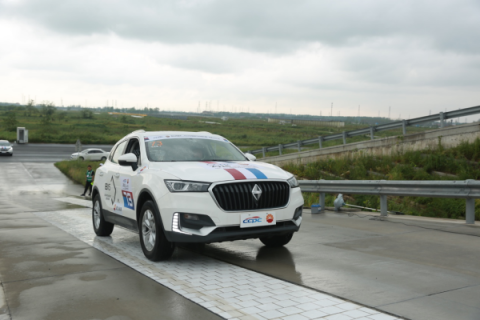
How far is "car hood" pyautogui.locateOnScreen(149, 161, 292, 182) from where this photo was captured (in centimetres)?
682

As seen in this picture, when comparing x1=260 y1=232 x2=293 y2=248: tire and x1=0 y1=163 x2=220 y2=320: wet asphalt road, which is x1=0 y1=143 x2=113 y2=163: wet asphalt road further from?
x1=260 y1=232 x2=293 y2=248: tire

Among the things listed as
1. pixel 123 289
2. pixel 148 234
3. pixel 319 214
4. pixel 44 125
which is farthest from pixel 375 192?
pixel 44 125

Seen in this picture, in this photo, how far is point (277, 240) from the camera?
8.16 meters

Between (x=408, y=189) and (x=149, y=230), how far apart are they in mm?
5711

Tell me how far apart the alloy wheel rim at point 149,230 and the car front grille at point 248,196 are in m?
1.14

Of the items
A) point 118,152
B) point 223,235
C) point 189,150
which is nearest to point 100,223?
point 118,152

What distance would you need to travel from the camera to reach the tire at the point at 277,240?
8070 mm

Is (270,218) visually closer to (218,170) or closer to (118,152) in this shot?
(218,170)

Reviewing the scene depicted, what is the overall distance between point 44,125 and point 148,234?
86518 mm

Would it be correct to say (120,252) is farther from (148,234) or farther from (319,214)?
(319,214)

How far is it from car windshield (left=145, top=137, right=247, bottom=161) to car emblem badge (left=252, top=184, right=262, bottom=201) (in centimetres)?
132

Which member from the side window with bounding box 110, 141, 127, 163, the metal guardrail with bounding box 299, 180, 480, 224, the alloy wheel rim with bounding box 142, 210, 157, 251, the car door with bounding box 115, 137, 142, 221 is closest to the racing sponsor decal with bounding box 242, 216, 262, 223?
the alloy wheel rim with bounding box 142, 210, 157, 251

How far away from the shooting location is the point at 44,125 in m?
87.3

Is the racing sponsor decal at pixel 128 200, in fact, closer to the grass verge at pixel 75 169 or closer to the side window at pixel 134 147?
the side window at pixel 134 147
